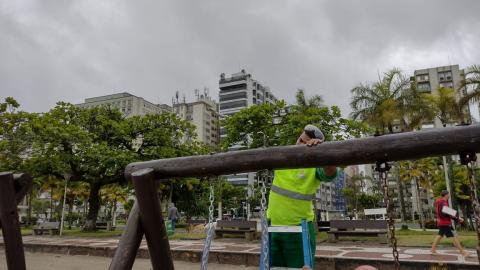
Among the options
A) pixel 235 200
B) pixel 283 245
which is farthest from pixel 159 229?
pixel 235 200

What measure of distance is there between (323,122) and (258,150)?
16619mm

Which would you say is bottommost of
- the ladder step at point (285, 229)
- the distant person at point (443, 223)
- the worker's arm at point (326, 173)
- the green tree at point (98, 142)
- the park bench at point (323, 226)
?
the park bench at point (323, 226)

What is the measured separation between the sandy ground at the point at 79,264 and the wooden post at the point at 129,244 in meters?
6.07

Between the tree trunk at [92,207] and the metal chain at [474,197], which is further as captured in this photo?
the tree trunk at [92,207]

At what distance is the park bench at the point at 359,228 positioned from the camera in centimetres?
1276

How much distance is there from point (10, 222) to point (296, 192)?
2655 mm

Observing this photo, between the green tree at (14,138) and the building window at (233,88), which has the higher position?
the building window at (233,88)

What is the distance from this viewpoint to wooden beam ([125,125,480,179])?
2545mm

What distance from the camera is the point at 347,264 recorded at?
25.6 feet

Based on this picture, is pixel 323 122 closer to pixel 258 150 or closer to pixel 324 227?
pixel 324 227

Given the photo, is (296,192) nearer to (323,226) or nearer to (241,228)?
(241,228)

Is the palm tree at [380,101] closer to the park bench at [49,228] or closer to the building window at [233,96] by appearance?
the park bench at [49,228]

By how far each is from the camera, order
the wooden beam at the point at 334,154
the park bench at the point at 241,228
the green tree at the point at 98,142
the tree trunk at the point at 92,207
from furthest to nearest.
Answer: the tree trunk at the point at 92,207 → the green tree at the point at 98,142 → the park bench at the point at 241,228 → the wooden beam at the point at 334,154

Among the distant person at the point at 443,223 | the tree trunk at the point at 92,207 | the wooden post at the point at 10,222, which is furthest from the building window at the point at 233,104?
the wooden post at the point at 10,222
